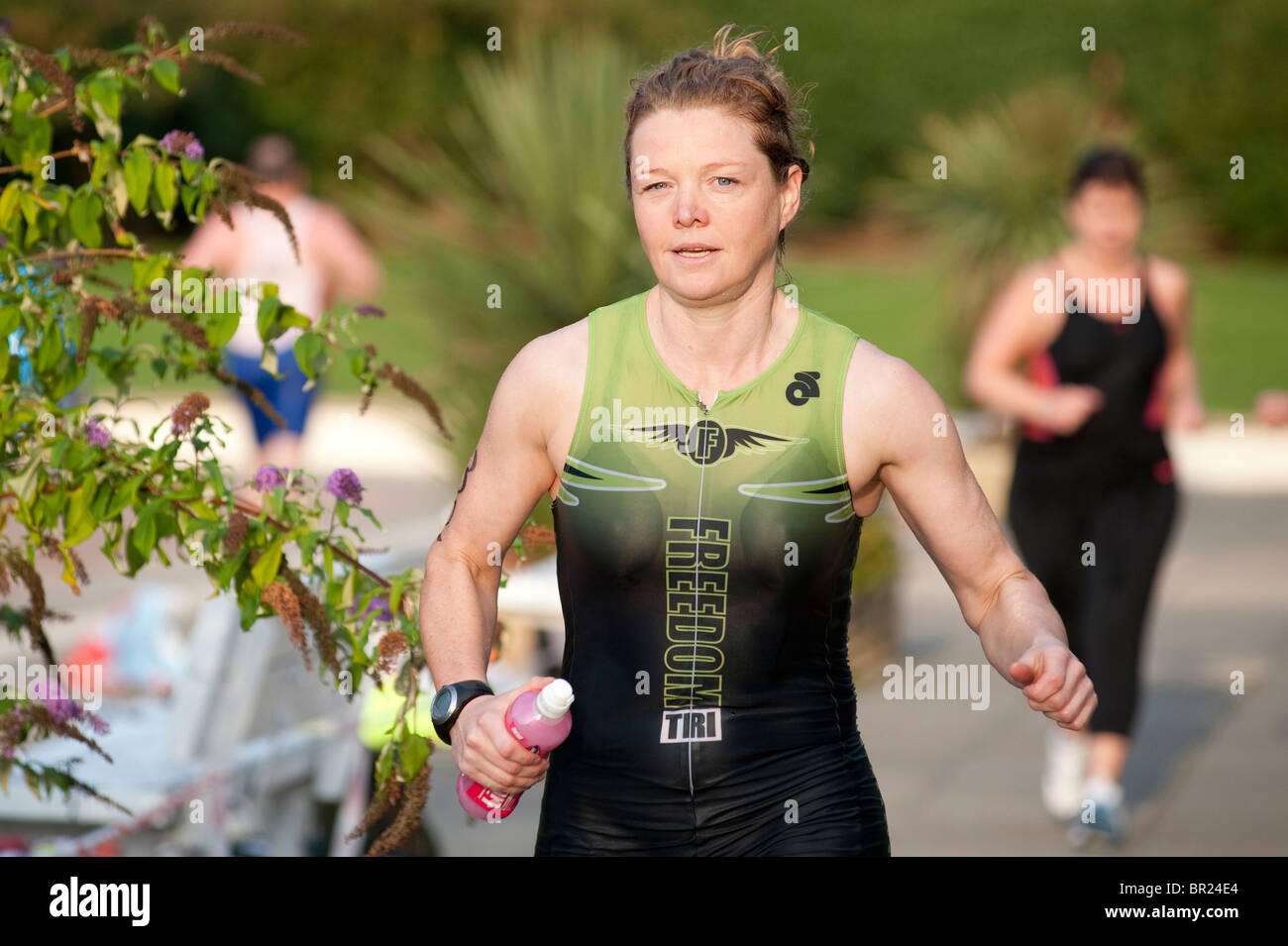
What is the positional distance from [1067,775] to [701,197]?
3817 millimetres

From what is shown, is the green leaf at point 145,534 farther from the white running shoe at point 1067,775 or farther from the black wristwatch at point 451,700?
the white running shoe at point 1067,775

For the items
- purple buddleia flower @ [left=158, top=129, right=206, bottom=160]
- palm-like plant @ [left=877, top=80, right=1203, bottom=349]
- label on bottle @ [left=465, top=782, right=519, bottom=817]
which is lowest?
label on bottle @ [left=465, top=782, right=519, bottom=817]

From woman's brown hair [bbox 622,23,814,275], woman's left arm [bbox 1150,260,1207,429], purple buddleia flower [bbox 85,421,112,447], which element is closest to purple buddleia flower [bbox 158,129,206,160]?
purple buddleia flower [bbox 85,421,112,447]

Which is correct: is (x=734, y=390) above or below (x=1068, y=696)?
above

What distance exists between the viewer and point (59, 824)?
446cm

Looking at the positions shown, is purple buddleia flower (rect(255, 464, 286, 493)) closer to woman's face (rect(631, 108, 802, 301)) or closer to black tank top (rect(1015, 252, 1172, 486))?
woman's face (rect(631, 108, 802, 301))

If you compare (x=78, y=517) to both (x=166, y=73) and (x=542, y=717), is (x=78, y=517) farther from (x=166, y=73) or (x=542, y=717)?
(x=542, y=717)

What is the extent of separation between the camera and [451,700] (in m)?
2.61

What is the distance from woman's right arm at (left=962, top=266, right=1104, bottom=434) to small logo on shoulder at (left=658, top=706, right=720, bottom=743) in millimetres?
A: 3344

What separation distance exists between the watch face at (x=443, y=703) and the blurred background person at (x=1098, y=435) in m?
3.40

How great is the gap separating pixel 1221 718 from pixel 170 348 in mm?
5511

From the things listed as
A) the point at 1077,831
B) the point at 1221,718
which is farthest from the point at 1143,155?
the point at 1077,831

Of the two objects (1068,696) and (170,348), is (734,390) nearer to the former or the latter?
(1068,696)

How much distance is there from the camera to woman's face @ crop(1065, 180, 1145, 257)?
590 centimetres
